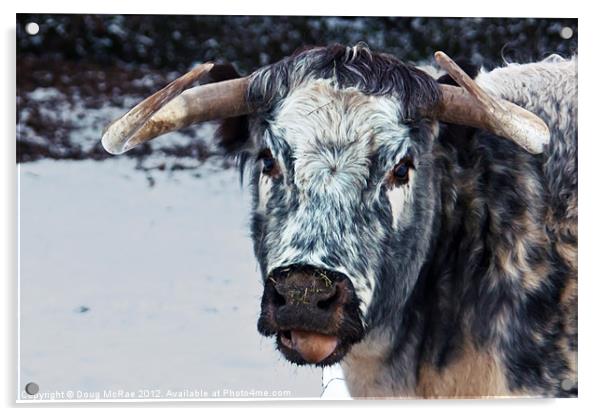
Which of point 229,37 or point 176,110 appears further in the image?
point 229,37

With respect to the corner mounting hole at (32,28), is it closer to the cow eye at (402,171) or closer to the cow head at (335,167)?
the cow head at (335,167)

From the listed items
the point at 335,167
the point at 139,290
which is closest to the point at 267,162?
the point at 335,167

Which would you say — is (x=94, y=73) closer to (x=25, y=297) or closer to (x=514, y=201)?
(x=25, y=297)

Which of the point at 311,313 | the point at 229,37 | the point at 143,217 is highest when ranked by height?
the point at 229,37

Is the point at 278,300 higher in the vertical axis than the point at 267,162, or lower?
lower

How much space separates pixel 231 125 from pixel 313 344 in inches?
34.9

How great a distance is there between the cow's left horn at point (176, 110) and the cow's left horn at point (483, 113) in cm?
67

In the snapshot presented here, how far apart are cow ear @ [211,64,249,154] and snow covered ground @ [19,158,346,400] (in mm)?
142

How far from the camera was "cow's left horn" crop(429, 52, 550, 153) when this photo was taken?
10.9 feet

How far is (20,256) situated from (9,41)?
76 centimetres

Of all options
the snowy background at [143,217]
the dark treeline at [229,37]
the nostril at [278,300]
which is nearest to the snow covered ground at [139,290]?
the snowy background at [143,217]

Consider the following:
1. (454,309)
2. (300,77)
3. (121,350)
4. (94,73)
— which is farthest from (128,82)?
(454,309)

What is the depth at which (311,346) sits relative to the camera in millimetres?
3182
